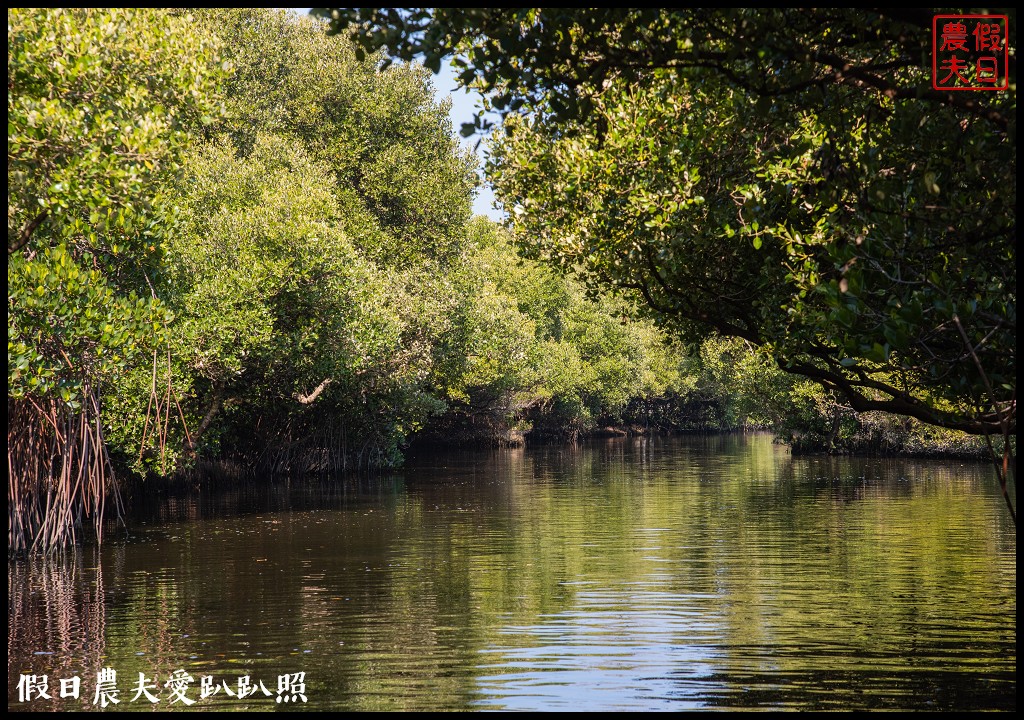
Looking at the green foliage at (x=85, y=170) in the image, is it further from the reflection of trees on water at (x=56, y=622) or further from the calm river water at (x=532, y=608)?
the calm river water at (x=532, y=608)

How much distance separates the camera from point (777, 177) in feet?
38.9

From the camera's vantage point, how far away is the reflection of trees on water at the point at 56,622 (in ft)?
34.7

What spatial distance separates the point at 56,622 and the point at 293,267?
18.1 metres

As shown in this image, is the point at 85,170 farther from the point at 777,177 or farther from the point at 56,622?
the point at 777,177

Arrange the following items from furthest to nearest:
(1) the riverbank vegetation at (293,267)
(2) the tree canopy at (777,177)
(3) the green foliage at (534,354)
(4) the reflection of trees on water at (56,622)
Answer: (3) the green foliage at (534,354) → (1) the riverbank vegetation at (293,267) → (4) the reflection of trees on water at (56,622) → (2) the tree canopy at (777,177)

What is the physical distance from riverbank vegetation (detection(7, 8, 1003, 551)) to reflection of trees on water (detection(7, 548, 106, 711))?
1.30 m

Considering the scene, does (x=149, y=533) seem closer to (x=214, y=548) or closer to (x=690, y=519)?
(x=214, y=548)

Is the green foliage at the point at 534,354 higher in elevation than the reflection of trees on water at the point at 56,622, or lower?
higher

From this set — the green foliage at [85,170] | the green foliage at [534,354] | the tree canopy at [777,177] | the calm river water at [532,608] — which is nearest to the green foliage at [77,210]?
the green foliage at [85,170]

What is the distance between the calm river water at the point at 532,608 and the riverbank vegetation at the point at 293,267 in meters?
2.79

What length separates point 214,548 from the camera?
65.6 ft

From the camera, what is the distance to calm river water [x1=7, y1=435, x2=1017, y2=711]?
31.3ft

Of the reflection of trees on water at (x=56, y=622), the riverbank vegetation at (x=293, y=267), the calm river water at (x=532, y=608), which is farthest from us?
the riverbank vegetation at (x=293, y=267)

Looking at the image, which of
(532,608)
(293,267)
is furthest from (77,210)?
(293,267)
